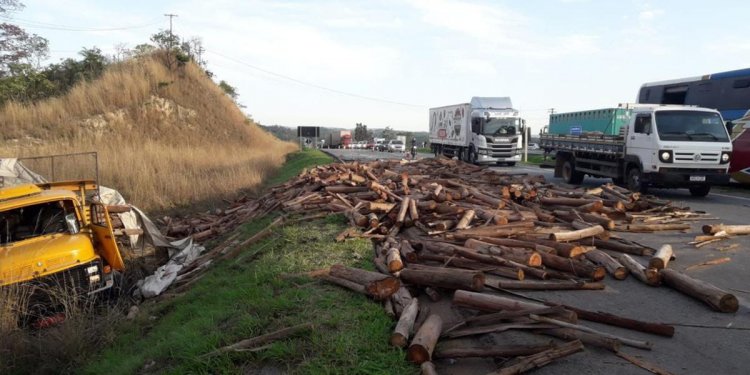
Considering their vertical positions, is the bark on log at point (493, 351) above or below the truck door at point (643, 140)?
below

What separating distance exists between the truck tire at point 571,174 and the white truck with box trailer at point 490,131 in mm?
8982

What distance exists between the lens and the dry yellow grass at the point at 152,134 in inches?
765

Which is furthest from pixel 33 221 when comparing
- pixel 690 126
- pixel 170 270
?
pixel 690 126

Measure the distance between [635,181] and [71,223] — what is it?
579 inches

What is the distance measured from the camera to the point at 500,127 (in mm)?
28750

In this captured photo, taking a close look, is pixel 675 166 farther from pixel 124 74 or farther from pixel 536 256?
pixel 124 74

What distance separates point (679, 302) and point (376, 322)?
3.54m

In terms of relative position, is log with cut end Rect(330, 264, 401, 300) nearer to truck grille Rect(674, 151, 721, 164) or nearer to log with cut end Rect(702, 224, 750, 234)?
log with cut end Rect(702, 224, 750, 234)

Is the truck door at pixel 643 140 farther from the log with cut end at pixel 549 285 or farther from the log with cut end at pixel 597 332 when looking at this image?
the log with cut end at pixel 597 332

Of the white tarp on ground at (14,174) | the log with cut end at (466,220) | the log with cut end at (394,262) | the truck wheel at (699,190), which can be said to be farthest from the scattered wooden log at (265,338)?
the truck wheel at (699,190)

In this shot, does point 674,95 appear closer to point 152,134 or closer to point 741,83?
point 741,83

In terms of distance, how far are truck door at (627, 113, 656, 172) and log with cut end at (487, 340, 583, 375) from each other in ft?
38.8

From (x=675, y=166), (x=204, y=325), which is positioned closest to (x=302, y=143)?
(x=675, y=166)

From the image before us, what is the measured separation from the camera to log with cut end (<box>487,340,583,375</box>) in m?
3.83
